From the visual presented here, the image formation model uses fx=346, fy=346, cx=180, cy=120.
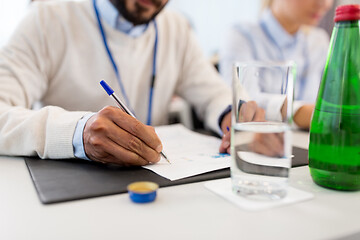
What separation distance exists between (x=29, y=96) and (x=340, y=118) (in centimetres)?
80

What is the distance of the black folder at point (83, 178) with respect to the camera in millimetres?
479

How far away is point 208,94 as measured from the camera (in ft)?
3.96

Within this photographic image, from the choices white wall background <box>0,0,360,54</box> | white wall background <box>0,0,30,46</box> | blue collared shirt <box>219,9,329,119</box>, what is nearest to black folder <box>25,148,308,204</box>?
blue collared shirt <box>219,9,329,119</box>

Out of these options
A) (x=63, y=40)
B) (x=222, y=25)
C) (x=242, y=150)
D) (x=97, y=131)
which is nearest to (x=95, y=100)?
(x=63, y=40)

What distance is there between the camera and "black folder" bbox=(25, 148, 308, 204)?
→ 479 mm

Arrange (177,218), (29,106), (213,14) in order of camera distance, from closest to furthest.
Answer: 1. (177,218)
2. (29,106)
3. (213,14)

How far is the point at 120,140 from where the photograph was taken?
0.59 meters

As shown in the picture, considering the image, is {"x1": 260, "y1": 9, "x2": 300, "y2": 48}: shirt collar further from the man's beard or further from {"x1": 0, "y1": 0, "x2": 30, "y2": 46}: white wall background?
{"x1": 0, "y1": 0, "x2": 30, "y2": 46}: white wall background

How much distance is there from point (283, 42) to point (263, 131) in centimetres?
140

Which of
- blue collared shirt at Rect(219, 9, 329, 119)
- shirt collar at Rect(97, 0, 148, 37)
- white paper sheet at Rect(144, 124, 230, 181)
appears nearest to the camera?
white paper sheet at Rect(144, 124, 230, 181)

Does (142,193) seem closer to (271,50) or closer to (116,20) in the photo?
(116,20)

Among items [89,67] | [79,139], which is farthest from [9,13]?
[79,139]

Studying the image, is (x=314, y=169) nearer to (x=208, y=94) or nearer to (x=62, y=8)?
(x=208, y=94)

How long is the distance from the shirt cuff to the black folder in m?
0.02
